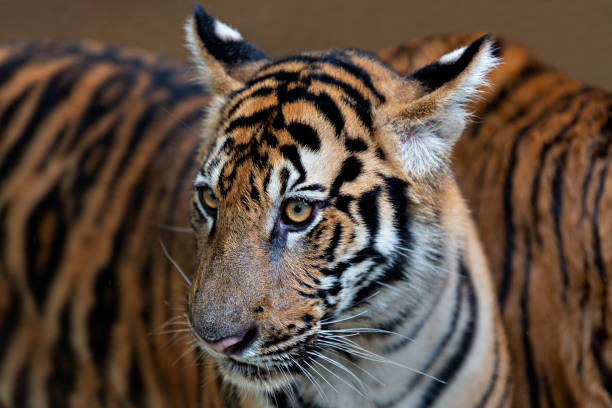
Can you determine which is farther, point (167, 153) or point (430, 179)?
point (167, 153)

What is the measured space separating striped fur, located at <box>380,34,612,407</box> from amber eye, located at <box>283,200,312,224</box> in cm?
103

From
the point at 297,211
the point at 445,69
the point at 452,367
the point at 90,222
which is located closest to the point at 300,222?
the point at 297,211

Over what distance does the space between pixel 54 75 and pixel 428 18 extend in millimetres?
2097

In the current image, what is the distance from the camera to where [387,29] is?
13.8 ft


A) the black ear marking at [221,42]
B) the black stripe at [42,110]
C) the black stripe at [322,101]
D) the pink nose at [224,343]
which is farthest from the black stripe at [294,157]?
the black stripe at [42,110]

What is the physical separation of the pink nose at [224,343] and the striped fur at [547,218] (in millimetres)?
1253

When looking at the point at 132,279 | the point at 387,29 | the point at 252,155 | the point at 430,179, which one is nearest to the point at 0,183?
the point at 132,279

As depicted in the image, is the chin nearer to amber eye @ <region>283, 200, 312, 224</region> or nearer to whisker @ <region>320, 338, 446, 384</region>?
whisker @ <region>320, 338, 446, 384</region>

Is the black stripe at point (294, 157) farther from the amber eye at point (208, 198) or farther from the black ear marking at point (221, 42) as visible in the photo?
the black ear marking at point (221, 42)

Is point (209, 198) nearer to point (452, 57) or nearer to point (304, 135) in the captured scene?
point (304, 135)

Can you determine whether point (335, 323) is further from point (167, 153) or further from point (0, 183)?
point (0, 183)

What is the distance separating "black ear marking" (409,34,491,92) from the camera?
1.61 meters

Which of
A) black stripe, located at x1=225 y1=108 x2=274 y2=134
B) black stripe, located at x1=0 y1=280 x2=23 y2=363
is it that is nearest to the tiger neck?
black stripe, located at x1=225 y1=108 x2=274 y2=134

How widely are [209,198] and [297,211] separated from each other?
0.75 ft
